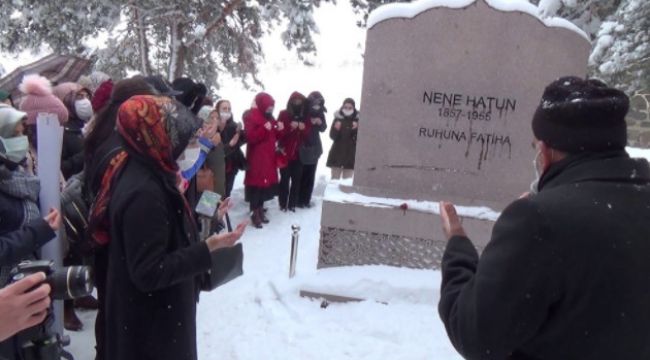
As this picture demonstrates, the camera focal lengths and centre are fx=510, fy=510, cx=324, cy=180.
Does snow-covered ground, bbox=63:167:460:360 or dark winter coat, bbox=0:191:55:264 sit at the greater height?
dark winter coat, bbox=0:191:55:264

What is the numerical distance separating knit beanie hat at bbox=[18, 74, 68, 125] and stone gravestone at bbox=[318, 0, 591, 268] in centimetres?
259

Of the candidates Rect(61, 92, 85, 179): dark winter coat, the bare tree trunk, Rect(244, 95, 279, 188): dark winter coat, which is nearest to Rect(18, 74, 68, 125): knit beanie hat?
Rect(61, 92, 85, 179): dark winter coat

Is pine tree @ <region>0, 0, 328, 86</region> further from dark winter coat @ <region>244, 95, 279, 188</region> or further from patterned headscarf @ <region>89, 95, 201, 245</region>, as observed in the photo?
patterned headscarf @ <region>89, 95, 201, 245</region>

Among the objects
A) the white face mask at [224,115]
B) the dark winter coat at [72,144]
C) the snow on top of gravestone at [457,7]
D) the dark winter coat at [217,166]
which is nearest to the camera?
the dark winter coat at [72,144]

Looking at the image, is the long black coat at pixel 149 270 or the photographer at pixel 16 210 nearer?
the long black coat at pixel 149 270

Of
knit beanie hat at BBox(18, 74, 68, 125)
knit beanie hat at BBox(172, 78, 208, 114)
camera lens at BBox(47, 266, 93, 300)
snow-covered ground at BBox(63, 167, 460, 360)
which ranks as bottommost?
snow-covered ground at BBox(63, 167, 460, 360)

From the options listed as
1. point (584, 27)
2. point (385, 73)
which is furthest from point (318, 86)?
point (385, 73)

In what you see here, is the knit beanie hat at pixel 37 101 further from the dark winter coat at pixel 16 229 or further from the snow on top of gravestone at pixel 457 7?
the snow on top of gravestone at pixel 457 7

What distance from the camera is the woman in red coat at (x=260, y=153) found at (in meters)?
7.58

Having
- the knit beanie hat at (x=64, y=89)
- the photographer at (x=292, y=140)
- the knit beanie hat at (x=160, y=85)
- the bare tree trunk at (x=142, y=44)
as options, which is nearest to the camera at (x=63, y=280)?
the knit beanie hat at (x=160, y=85)

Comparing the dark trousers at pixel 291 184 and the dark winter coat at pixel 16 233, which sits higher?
the dark winter coat at pixel 16 233

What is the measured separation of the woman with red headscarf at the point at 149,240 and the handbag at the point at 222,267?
0.05m

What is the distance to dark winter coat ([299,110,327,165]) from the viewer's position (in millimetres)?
8523

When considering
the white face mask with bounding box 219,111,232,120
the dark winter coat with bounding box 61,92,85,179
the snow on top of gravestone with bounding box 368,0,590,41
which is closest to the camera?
the dark winter coat with bounding box 61,92,85,179
